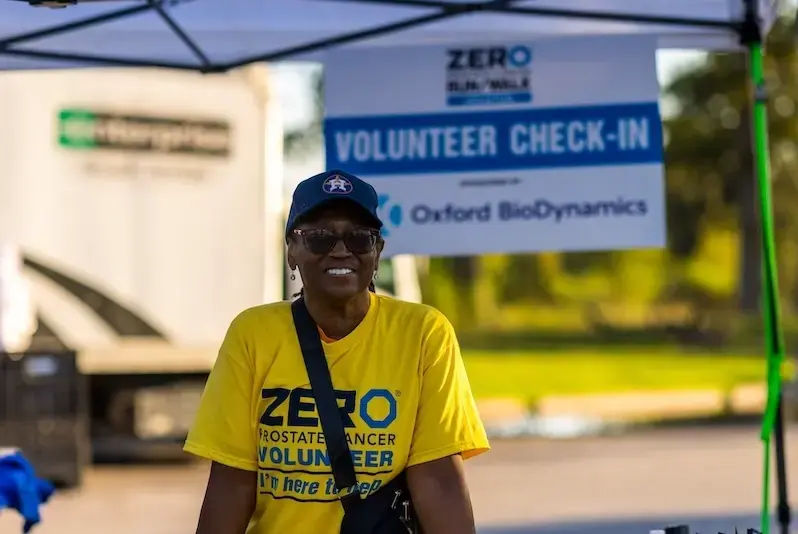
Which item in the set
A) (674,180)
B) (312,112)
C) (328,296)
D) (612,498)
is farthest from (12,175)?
(674,180)

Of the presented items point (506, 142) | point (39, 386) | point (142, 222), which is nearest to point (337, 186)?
point (506, 142)

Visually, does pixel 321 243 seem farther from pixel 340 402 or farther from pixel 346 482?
pixel 346 482

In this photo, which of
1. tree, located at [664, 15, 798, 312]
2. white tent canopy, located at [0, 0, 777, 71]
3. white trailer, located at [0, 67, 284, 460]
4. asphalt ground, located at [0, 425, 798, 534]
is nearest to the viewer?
white tent canopy, located at [0, 0, 777, 71]

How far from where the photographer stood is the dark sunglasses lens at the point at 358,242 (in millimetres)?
A: 2906

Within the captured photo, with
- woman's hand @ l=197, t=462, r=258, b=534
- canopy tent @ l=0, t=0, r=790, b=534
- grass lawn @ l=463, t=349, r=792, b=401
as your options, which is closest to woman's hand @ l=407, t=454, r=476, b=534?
woman's hand @ l=197, t=462, r=258, b=534

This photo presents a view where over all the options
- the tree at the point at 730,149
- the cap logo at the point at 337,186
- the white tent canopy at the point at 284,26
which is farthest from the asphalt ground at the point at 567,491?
the tree at the point at 730,149

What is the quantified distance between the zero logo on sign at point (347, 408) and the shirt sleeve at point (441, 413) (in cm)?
8

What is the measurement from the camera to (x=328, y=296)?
2.90m

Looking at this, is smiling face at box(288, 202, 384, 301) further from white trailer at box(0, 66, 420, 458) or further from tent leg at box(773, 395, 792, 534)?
white trailer at box(0, 66, 420, 458)

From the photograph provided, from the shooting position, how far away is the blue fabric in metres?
5.21

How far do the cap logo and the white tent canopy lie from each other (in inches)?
99.7

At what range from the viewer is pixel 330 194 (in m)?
2.88

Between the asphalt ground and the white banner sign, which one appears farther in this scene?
the asphalt ground

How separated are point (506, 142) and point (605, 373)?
55.7ft
